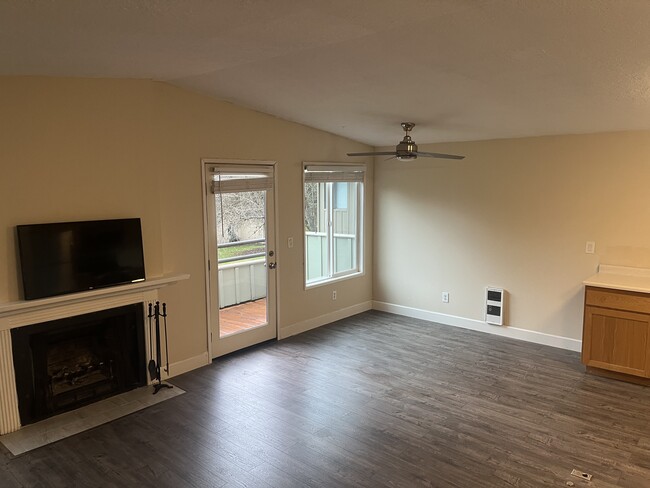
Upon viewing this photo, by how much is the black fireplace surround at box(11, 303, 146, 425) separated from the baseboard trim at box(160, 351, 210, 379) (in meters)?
0.28

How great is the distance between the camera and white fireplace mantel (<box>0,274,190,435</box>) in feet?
11.1

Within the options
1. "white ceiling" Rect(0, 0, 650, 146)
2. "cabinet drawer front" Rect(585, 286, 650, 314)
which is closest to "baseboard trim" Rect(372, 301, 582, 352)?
"cabinet drawer front" Rect(585, 286, 650, 314)

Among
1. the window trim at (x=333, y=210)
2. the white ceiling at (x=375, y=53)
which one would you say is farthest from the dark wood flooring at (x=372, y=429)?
the white ceiling at (x=375, y=53)

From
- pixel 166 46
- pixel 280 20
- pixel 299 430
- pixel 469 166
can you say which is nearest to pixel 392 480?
pixel 299 430

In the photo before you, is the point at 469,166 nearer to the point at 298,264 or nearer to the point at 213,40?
the point at 298,264

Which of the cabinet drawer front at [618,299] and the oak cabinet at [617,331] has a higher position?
the cabinet drawer front at [618,299]

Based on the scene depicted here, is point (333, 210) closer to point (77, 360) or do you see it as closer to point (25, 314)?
point (77, 360)

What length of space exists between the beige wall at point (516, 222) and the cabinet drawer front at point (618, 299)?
2.23 ft

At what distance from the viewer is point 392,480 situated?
2.91 meters

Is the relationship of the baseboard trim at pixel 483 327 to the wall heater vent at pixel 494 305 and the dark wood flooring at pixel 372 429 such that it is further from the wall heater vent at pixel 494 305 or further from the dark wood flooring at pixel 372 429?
the dark wood flooring at pixel 372 429

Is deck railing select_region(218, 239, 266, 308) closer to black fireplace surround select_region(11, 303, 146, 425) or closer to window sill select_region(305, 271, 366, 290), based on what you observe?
window sill select_region(305, 271, 366, 290)

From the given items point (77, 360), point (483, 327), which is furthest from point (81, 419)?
point (483, 327)

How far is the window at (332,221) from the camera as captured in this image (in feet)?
19.3

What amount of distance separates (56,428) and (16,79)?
8.25 feet
